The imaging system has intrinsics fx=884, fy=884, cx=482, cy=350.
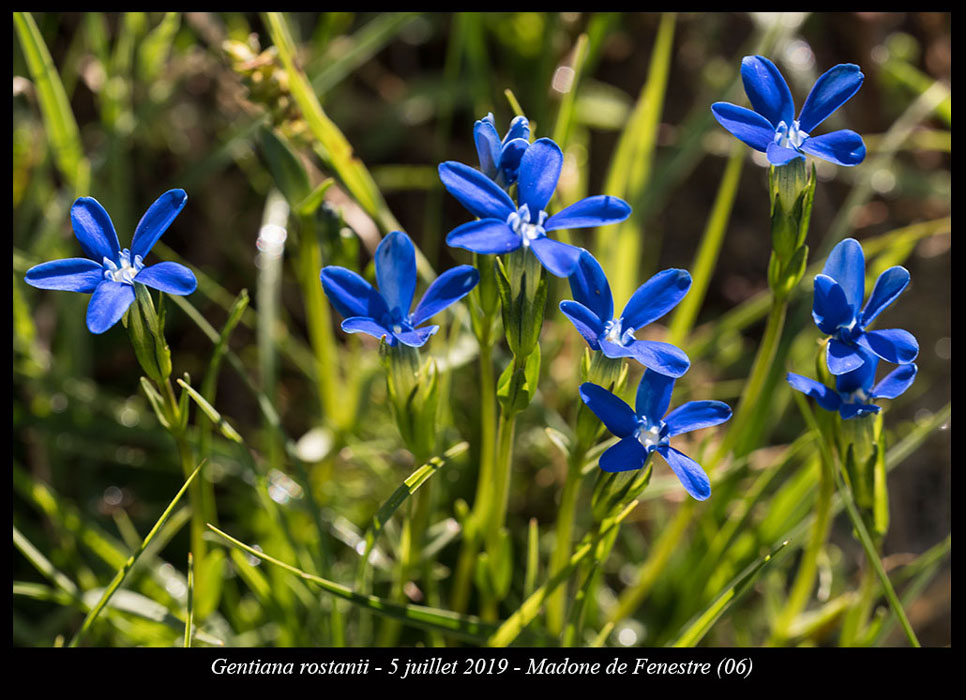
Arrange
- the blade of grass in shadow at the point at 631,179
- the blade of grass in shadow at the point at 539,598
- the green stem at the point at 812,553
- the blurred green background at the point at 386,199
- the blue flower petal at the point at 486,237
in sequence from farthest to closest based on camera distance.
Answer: the blade of grass in shadow at the point at 631,179 < the blurred green background at the point at 386,199 < the green stem at the point at 812,553 < the blade of grass in shadow at the point at 539,598 < the blue flower petal at the point at 486,237

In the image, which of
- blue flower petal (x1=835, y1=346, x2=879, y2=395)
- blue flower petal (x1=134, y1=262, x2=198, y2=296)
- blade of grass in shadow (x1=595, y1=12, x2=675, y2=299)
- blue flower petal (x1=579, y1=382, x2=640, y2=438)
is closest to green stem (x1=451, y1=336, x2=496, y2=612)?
blue flower petal (x1=579, y1=382, x2=640, y2=438)

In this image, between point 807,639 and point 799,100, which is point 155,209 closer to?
point 807,639

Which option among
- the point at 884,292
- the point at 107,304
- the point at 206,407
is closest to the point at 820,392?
the point at 884,292

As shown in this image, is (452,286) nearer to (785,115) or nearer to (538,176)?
(538,176)

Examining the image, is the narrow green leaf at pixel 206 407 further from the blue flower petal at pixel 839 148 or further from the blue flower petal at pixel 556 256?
the blue flower petal at pixel 839 148

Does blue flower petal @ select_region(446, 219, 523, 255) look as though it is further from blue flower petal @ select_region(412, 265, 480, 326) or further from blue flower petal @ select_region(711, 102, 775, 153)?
blue flower petal @ select_region(711, 102, 775, 153)

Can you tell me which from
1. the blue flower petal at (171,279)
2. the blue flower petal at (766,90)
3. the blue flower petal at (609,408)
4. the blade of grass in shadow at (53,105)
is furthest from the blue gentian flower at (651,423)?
the blade of grass in shadow at (53,105)
